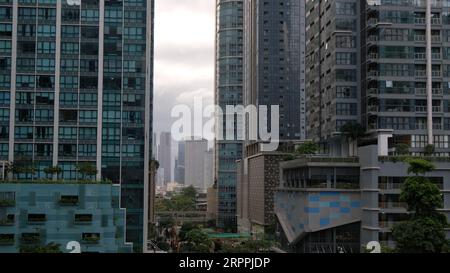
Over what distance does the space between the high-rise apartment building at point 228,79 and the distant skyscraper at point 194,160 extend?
215 inches

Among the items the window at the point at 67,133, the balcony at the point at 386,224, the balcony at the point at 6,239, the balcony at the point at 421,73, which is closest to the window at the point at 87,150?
the window at the point at 67,133

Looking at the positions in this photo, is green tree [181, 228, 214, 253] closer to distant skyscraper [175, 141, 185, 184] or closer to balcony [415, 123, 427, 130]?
distant skyscraper [175, 141, 185, 184]

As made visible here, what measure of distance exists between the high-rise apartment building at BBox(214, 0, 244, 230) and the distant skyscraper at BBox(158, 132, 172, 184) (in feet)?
26.8

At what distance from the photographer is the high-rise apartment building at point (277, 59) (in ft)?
60.1

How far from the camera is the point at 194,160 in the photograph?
11.5m

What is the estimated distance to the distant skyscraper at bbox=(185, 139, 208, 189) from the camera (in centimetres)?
1068

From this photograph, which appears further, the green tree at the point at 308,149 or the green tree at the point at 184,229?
the green tree at the point at 308,149

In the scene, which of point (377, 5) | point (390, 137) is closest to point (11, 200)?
point (390, 137)

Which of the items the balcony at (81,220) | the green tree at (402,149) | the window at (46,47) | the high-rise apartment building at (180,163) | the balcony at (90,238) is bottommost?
the balcony at (90,238)

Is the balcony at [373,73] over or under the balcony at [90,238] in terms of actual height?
over

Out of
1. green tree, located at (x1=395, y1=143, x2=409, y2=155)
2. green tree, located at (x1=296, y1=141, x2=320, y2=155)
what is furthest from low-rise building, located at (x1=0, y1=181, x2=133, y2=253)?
green tree, located at (x1=395, y1=143, x2=409, y2=155)

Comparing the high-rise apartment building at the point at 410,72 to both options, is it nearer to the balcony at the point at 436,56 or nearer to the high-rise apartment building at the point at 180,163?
the balcony at the point at 436,56
